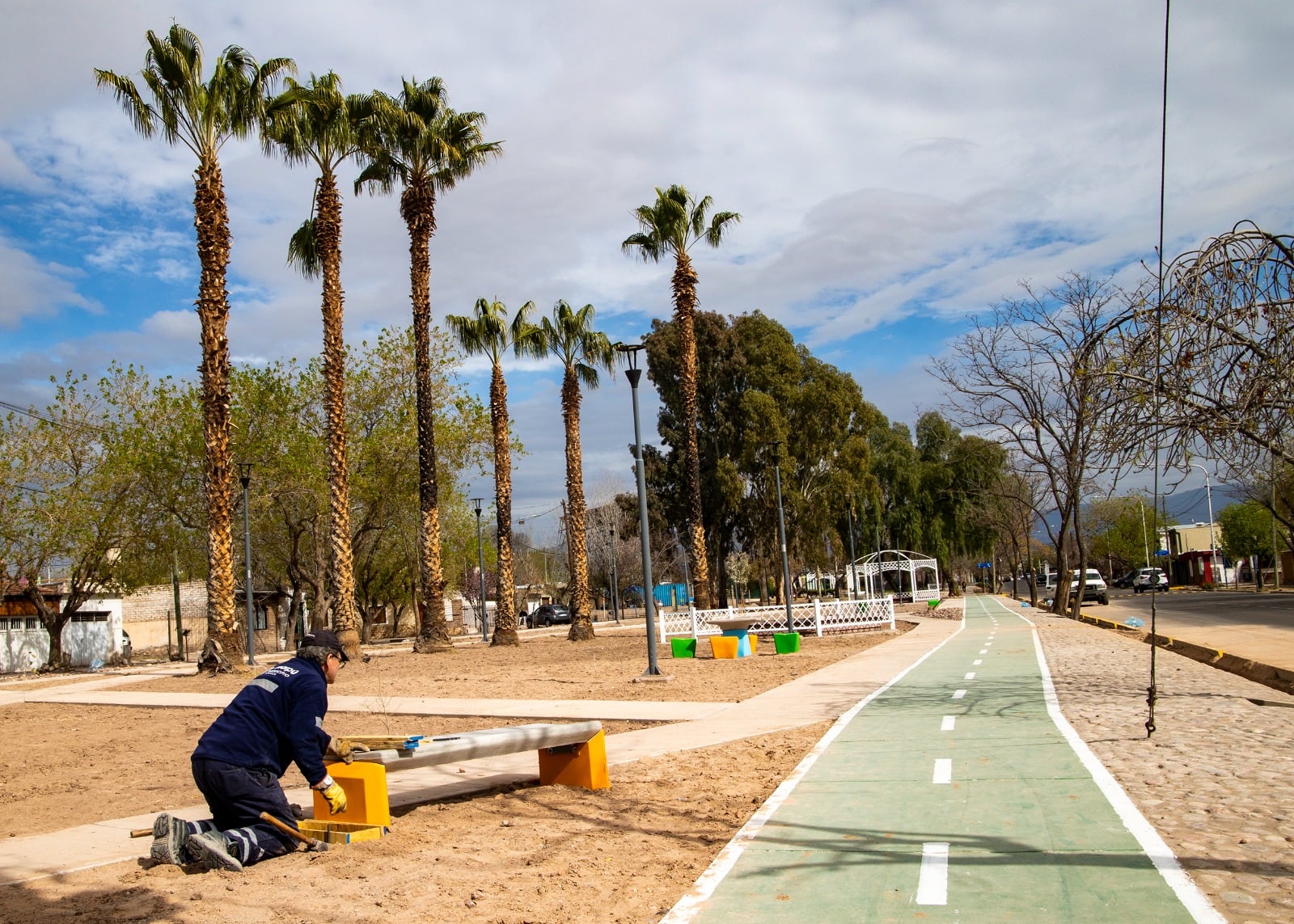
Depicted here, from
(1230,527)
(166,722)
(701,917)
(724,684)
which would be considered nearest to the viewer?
(701,917)

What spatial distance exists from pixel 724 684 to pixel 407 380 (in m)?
26.8

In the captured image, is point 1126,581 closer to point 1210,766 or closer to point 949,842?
point 1210,766

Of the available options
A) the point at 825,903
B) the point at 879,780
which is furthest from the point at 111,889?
the point at 879,780

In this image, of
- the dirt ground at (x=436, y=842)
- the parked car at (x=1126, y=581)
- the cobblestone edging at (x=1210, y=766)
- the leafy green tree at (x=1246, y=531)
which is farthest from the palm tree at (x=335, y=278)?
the parked car at (x=1126, y=581)

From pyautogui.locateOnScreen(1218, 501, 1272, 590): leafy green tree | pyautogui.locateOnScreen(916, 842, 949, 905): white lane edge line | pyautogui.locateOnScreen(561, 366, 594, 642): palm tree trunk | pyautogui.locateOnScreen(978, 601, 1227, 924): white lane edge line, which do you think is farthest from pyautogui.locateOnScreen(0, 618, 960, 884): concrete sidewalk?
pyautogui.locateOnScreen(1218, 501, 1272, 590): leafy green tree

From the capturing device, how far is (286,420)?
40.7 meters

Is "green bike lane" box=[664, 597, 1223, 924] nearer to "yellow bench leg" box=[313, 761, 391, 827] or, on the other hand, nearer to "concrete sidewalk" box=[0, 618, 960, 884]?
"concrete sidewalk" box=[0, 618, 960, 884]

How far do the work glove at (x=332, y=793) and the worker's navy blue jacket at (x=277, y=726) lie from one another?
7 centimetres

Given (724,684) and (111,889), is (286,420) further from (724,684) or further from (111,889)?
(111,889)

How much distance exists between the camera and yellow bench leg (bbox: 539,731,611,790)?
28.9 feet

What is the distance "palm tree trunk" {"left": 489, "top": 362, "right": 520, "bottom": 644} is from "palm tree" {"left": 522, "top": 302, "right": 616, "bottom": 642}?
71.1 inches

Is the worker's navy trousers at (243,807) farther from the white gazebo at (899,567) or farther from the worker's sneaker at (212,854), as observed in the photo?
the white gazebo at (899,567)

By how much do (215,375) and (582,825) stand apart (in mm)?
20426

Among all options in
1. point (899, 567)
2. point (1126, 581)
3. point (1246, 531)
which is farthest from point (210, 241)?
point (1126, 581)
